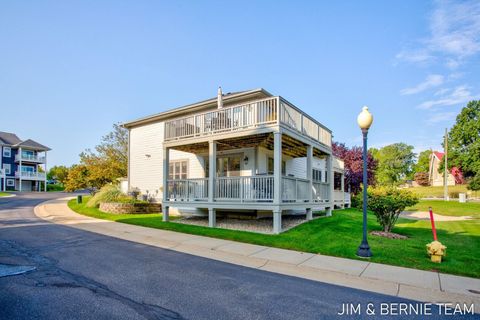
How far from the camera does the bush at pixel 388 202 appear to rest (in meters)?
10.2

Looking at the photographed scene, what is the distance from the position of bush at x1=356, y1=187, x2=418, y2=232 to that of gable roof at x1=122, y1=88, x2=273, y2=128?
7270 mm

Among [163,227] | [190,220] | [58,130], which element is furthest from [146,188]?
[58,130]

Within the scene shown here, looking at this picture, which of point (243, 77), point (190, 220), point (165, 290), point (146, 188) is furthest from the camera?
point (243, 77)

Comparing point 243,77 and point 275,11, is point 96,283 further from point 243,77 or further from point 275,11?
point 243,77

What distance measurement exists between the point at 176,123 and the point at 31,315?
11.4m

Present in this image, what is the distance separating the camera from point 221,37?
19.4m

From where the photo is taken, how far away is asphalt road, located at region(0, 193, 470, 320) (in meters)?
3.94

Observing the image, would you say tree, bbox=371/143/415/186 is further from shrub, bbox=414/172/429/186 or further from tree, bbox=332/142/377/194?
tree, bbox=332/142/377/194

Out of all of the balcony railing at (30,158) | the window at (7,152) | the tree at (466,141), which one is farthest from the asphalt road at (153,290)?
the window at (7,152)

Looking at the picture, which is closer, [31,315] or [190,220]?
[31,315]

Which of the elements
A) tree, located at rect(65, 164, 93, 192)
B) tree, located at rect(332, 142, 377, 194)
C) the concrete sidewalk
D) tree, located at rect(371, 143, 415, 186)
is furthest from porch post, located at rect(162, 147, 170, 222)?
tree, located at rect(371, 143, 415, 186)

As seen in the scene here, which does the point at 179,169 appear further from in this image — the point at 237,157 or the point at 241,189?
the point at 241,189

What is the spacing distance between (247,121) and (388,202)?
6498 millimetres

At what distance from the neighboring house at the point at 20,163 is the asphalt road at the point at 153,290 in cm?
5495
